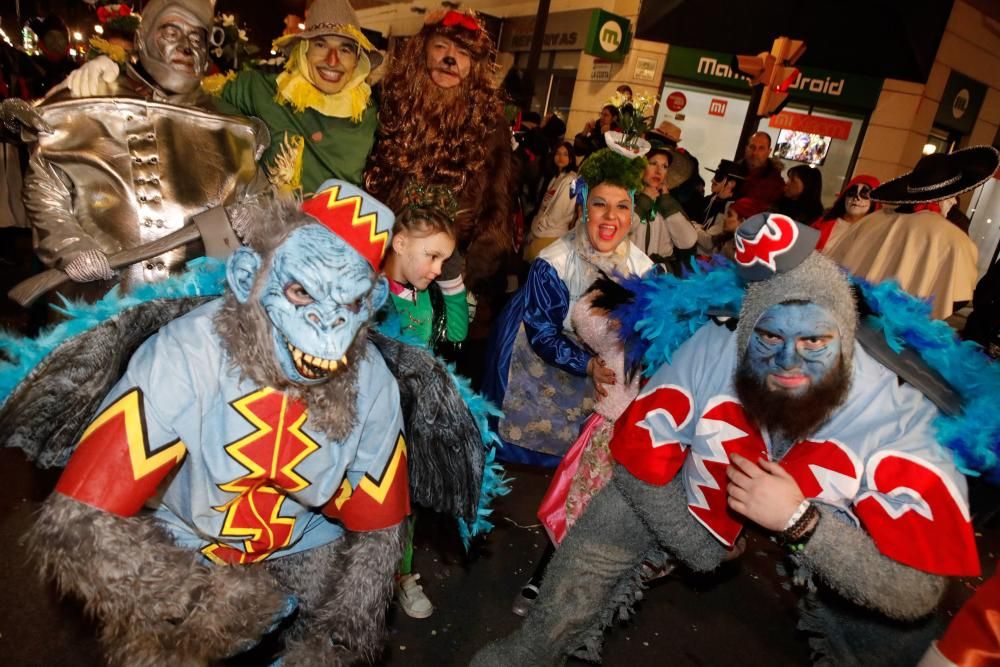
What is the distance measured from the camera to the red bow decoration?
8.65 ft

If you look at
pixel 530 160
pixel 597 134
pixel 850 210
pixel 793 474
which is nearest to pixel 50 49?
pixel 530 160

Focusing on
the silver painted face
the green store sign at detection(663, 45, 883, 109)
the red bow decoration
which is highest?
the green store sign at detection(663, 45, 883, 109)

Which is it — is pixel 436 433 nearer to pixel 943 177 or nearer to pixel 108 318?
pixel 108 318

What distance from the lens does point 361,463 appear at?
155cm

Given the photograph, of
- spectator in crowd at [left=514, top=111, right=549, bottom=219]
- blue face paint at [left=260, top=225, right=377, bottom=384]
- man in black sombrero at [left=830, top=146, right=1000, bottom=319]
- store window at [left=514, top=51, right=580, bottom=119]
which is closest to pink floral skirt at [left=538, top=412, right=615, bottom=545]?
blue face paint at [left=260, top=225, right=377, bottom=384]

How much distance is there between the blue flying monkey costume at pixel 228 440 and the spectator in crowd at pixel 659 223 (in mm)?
2982

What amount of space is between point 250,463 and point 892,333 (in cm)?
163

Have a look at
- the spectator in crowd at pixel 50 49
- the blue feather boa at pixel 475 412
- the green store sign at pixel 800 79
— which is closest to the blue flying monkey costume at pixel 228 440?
the blue feather boa at pixel 475 412

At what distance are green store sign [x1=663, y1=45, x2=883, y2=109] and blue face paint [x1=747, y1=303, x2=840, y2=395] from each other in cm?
980

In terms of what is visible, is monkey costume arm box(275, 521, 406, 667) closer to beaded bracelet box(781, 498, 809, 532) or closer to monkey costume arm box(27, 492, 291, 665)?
monkey costume arm box(27, 492, 291, 665)

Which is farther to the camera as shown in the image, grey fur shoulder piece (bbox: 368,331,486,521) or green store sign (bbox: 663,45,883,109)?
green store sign (bbox: 663,45,883,109)

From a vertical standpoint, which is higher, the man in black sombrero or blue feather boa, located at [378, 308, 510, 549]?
the man in black sombrero

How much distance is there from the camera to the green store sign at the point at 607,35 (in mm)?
10984

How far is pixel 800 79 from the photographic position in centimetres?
1053
